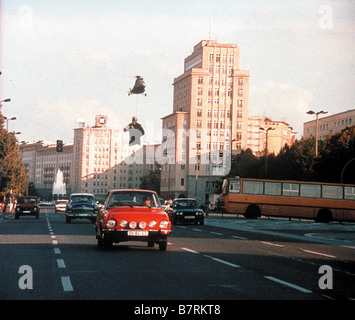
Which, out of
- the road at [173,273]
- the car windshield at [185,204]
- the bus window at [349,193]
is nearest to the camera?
the road at [173,273]

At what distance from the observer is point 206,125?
518ft

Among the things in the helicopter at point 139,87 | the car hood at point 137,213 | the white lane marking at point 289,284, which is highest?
the helicopter at point 139,87

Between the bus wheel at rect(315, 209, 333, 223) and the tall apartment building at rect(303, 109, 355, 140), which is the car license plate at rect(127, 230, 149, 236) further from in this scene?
the tall apartment building at rect(303, 109, 355, 140)

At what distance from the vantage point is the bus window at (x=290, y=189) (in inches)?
2221

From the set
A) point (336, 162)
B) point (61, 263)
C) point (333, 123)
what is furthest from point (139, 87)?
point (61, 263)

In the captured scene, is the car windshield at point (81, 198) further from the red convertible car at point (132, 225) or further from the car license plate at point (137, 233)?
the car license plate at point (137, 233)

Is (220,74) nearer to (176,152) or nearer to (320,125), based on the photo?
(176,152)

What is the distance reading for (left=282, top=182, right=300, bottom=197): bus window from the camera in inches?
2221

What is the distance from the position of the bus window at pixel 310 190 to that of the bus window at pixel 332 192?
0.48m

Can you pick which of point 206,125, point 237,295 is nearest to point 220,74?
point 206,125

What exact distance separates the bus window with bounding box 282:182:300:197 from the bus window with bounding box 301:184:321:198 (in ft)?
1.27

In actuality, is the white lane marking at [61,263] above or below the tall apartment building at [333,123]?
below

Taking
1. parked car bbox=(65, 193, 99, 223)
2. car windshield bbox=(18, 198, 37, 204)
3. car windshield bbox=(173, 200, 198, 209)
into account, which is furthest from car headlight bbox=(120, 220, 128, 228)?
car windshield bbox=(18, 198, 37, 204)

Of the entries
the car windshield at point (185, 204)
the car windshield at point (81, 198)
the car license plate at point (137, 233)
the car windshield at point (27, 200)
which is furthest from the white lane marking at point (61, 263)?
the car windshield at point (27, 200)
